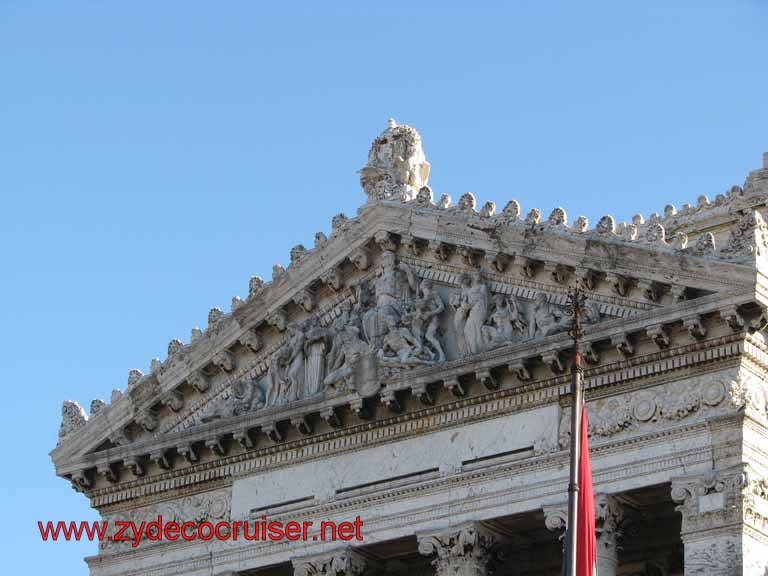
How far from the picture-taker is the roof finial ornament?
130 feet

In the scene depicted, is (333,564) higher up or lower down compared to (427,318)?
lower down

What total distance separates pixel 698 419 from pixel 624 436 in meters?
1.26

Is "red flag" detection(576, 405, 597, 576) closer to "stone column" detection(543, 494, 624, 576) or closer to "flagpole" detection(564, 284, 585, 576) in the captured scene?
"flagpole" detection(564, 284, 585, 576)

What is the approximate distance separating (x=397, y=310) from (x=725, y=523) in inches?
286

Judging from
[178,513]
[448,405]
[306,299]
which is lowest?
[178,513]

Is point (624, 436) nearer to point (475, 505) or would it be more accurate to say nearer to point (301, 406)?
point (475, 505)

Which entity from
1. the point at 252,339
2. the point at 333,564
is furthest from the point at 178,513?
the point at 333,564

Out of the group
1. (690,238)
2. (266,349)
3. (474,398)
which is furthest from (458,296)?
(690,238)

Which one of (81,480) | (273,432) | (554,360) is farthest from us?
(81,480)

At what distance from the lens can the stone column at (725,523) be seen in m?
33.3

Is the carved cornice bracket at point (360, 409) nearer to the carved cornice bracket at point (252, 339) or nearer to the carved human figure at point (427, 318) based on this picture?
the carved human figure at point (427, 318)

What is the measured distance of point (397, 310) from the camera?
38.2 m

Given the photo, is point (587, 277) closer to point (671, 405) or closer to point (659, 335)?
point (659, 335)

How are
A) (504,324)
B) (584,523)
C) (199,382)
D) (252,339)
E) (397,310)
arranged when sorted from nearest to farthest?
1. (584,523)
2. (504,324)
3. (397,310)
4. (252,339)
5. (199,382)
